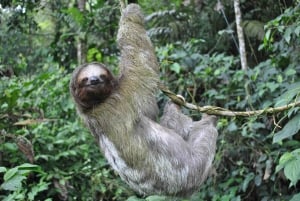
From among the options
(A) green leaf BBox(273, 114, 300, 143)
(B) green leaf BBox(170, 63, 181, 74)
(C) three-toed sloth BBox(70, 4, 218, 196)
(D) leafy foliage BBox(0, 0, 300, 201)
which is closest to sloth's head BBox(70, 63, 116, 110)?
(C) three-toed sloth BBox(70, 4, 218, 196)

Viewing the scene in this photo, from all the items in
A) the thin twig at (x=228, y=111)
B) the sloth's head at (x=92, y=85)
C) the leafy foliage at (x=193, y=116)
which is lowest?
the leafy foliage at (x=193, y=116)

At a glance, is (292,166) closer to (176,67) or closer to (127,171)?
(127,171)

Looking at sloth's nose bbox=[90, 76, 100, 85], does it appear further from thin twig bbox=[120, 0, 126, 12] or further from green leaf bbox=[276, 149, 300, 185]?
green leaf bbox=[276, 149, 300, 185]

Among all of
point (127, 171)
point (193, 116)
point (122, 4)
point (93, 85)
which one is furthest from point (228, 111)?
point (193, 116)

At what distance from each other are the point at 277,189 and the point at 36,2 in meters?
4.56

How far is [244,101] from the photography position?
7137 millimetres

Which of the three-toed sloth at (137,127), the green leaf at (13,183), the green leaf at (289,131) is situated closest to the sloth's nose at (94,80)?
the three-toed sloth at (137,127)

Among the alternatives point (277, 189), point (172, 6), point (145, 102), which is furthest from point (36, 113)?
point (172, 6)

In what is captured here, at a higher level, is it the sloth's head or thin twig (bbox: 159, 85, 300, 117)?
the sloth's head

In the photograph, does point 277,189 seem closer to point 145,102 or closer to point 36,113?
point 145,102

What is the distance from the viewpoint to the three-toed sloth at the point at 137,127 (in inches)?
183

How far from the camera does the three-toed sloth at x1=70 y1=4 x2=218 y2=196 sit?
15.2 feet

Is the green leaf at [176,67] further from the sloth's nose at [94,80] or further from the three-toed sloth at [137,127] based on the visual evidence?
the sloth's nose at [94,80]

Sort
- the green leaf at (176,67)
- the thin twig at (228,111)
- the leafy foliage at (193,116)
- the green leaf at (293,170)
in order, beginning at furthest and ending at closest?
the green leaf at (176,67) → the leafy foliage at (193,116) → the thin twig at (228,111) → the green leaf at (293,170)
